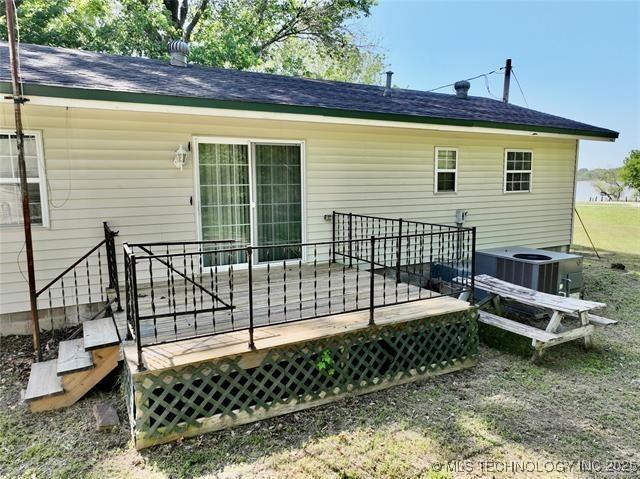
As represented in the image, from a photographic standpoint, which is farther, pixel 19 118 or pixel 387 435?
pixel 19 118

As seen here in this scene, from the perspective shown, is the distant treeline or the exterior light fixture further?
the distant treeline

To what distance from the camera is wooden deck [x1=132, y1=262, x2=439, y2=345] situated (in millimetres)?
3713

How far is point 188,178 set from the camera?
5348 millimetres

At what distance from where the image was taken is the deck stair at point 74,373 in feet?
11.1

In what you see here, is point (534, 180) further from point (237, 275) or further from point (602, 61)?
point (602, 61)

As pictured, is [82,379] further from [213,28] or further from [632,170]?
[632,170]

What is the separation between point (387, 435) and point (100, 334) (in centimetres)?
268

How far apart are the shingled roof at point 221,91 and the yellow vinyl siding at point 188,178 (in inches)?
16.3

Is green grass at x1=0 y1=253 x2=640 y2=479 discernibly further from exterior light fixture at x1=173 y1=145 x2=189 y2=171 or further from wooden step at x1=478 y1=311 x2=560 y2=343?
exterior light fixture at x1=173 y1=145 x2=189 y2=171

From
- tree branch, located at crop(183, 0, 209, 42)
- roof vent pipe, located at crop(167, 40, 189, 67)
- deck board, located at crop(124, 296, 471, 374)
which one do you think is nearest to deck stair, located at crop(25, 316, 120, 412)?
deck board, located at crop(124, 296, 471, 374)

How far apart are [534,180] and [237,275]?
686cm

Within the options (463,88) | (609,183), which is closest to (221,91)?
(463,88)

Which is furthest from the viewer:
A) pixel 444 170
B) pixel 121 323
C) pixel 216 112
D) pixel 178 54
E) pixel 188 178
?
pixel 444 170

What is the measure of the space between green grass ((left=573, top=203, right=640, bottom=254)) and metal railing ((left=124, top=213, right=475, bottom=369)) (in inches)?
357
